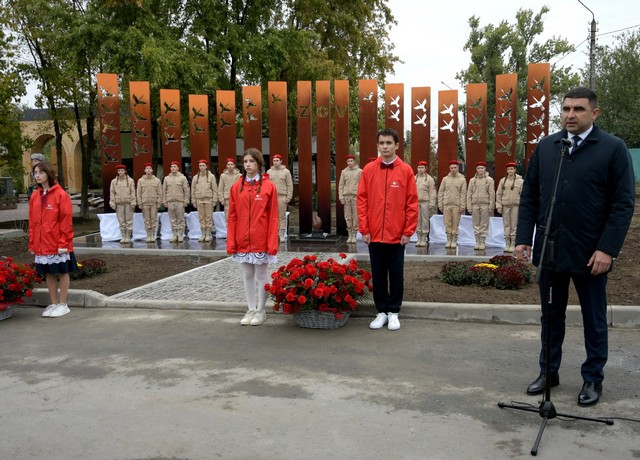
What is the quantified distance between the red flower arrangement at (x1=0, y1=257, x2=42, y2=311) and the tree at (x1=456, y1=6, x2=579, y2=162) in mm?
32476

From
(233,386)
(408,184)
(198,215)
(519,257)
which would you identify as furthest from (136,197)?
(519,257)

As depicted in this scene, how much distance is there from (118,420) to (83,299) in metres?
4.09

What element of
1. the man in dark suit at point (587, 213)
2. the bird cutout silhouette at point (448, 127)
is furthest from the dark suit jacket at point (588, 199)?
the bird cutout silhouette at point (448, 127)

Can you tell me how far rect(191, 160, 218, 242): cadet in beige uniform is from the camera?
46.9ft

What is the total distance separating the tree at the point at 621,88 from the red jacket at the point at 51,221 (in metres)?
29.6

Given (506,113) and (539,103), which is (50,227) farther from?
(539,103)

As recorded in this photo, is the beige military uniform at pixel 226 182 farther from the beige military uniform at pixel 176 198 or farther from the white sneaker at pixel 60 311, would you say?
the white sneaker at pixel 60 311

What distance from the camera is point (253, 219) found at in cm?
638

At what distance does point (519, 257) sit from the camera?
427 cm

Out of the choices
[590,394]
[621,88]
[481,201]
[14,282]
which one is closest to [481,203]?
[481,201]

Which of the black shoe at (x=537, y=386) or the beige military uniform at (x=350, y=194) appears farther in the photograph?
the beige military uniform at (x=350, y=194)

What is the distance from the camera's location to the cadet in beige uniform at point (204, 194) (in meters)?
14.3

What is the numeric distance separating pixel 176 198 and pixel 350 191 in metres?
4.33

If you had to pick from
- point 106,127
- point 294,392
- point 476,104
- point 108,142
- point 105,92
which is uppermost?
point 105,92
